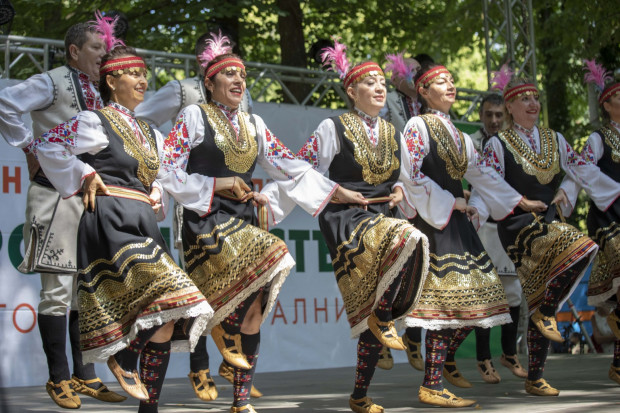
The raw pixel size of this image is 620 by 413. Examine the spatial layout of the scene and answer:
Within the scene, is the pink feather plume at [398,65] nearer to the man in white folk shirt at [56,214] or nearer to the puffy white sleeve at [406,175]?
the puffy white sleeve at [406,175]

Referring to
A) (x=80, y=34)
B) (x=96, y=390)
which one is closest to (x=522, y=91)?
(x=80, y=34)

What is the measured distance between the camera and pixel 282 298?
23.3ft

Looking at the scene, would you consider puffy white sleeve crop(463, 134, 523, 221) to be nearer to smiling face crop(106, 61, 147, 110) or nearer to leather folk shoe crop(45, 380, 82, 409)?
smiling face crop(106, 61, 147, 110)

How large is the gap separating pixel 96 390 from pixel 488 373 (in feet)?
8.63

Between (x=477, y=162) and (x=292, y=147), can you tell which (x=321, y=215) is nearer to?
(x=477, y=162)

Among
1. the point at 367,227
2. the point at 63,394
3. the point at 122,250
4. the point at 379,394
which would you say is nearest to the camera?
the point at 122,250

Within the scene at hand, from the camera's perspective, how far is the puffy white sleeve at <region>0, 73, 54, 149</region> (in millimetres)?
4500

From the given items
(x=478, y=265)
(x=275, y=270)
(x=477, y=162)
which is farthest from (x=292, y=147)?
(x=275, y=270)

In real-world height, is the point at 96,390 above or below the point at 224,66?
below

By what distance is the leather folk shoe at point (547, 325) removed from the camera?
473cm

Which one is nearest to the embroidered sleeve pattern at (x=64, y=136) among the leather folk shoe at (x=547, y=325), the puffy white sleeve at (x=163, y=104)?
the puffy white sleeve at (x=163, y=104)

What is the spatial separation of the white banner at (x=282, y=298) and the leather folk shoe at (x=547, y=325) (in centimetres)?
266

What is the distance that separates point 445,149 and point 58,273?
86.5 inches

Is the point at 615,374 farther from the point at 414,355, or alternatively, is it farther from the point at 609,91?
the point at 609,91
